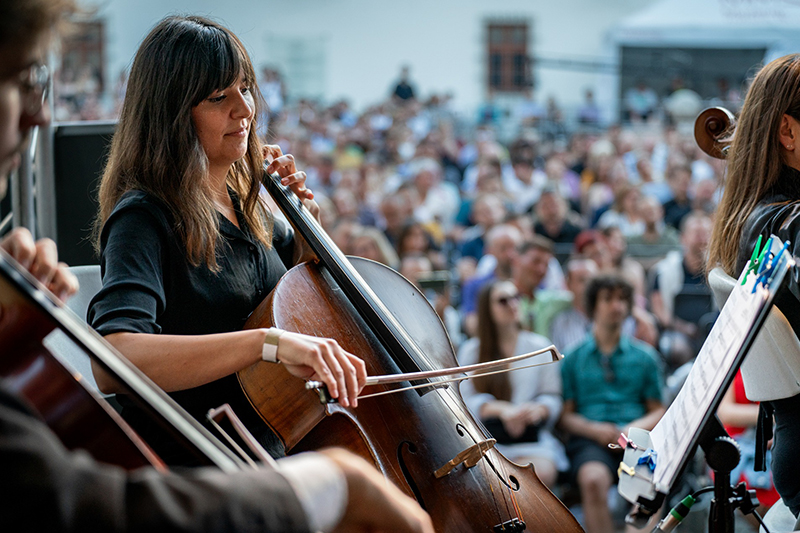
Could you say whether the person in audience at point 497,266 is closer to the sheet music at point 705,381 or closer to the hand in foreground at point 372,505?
the sheet music at point 705,381

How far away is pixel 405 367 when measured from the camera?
4.83 ft

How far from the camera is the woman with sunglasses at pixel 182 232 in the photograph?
1321mm

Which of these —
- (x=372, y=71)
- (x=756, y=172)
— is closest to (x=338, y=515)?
(x=756, y=172)

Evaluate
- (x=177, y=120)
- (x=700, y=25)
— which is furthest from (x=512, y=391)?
(x=700, y=25)

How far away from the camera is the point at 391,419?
4.64 feet

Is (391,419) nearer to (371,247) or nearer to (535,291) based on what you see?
(371,247)

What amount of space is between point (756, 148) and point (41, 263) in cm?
135

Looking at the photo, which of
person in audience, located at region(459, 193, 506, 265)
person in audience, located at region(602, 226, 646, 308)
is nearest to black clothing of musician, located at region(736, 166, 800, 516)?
person in audience, located at region(602, 226, 646, 308)

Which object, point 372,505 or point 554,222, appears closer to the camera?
point 372,505

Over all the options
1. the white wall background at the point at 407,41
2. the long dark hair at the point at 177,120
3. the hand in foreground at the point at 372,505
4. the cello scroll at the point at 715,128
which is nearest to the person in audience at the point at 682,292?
the cello scroll at the point at 715,128

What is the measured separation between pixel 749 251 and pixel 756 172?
0.20m

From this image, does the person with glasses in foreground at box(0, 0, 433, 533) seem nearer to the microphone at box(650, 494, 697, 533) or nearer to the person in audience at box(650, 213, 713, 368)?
the microphone at box(650, 494, 697, 533)

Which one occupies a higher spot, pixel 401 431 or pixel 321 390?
pixel 321 390

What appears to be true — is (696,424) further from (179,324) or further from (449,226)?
(449,226)
